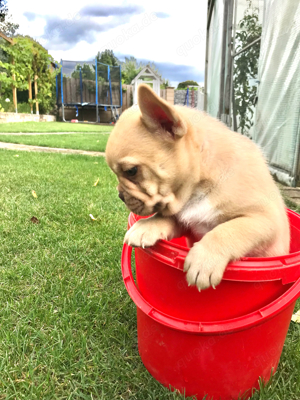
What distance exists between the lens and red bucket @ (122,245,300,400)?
1.20 m

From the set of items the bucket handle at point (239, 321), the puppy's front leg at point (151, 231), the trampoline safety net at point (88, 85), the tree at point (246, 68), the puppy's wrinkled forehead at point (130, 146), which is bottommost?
the bucket handle at point (239, 321)

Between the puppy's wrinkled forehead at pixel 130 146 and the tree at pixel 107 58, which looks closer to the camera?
the puppy's wrinkled forehead at pixel 130 146

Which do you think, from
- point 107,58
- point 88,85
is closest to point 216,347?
point 88,85

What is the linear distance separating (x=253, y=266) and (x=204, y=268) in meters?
0.16

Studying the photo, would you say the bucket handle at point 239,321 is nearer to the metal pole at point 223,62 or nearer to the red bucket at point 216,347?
the red bucket at point 216,347

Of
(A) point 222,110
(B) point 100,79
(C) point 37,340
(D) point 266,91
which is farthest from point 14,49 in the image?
(C) point 37,340

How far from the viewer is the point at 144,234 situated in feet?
4.20

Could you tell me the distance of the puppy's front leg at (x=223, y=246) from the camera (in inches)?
42.9

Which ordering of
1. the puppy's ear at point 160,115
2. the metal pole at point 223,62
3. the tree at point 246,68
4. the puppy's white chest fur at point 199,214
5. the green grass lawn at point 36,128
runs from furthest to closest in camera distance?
the green grass lawn at point 36,128
the metal pole at point 223,62
the tree at point 246,68
the puppy's white chest fur at point 199,214
the puppy's ear at point 160,115

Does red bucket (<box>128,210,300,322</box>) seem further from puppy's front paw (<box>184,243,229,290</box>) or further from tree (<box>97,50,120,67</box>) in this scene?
tree (<box>97,50,120,67</box>)

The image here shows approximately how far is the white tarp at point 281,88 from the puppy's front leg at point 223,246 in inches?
109

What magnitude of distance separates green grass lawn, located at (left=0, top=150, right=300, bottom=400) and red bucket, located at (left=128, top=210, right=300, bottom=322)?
1.34ft

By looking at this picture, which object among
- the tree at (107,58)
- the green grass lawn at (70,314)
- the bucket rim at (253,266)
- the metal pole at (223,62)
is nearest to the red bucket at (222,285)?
the bucket rim at (253,266)

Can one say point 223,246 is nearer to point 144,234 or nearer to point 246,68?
point 144,234
